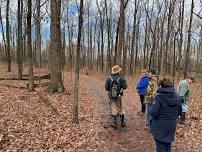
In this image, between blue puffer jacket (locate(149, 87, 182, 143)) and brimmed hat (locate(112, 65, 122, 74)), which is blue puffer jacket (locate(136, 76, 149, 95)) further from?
blue puffer jacket (locate(149, 87, 182, 143))

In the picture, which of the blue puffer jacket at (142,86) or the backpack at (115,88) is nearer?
the backpack at (115,88)

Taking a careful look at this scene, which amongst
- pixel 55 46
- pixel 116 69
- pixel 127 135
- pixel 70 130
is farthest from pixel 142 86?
pixel 55 46

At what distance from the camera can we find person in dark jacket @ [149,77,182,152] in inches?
277

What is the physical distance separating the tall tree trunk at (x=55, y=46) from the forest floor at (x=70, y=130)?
1.81 meters

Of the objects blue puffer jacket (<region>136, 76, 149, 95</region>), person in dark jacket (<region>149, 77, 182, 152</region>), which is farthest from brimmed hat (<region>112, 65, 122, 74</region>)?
person in dark jacket (<region>149, 77, 182, 152</region>)

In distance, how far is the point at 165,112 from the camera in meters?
7.07

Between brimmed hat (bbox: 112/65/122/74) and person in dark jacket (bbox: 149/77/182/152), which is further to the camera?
brimmed hat (bbox: 112/65/122/74)

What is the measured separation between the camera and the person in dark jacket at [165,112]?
7035mm

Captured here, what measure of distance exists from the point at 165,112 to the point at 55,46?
10983mm

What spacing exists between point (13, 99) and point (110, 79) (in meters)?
6.09

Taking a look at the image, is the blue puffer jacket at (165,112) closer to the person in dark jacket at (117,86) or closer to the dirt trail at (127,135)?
the dirt trail at (127,135)

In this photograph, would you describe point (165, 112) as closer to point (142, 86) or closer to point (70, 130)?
point (70, 130)

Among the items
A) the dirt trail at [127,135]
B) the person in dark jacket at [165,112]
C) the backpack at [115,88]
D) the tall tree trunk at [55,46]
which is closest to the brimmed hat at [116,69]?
the backpack at [115,88]

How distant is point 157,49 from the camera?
52.8m
